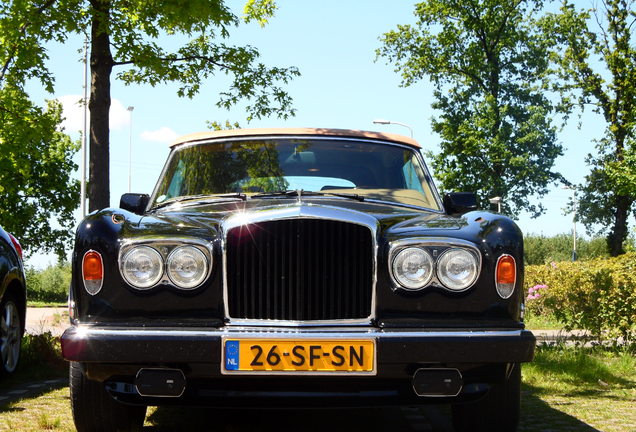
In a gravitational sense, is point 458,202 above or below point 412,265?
above

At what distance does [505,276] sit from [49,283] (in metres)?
47.9

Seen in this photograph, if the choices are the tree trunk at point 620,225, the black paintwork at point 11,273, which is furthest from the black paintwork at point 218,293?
the tree trunk at point 620,225

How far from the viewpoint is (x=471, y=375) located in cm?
427

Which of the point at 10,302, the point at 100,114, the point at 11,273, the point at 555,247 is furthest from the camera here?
the point at 555,247

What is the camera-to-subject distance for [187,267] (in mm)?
4203

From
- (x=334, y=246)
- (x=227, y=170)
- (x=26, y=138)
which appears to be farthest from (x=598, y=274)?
(x=26, y=138)

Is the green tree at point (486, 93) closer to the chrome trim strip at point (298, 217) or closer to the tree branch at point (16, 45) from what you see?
the tree branch at point (16, 45)

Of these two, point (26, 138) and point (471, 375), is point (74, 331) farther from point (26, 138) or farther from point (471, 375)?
point (26, 138)

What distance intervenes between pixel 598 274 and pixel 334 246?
688 cm

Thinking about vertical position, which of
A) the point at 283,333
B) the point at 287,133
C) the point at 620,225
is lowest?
the point at 620,225

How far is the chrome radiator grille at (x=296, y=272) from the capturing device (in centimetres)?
420

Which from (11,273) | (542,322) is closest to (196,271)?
(11,273)

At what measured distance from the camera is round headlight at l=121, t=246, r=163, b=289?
4203mm

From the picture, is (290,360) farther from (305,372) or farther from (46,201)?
(46,201)
